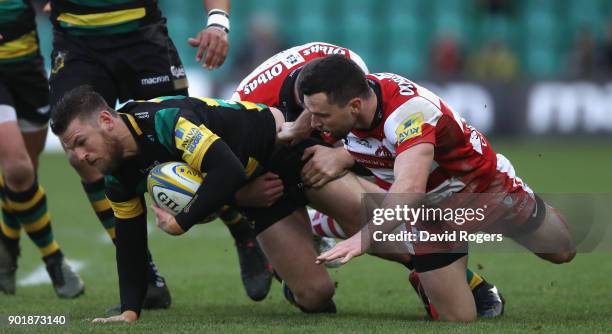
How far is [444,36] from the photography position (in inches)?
791

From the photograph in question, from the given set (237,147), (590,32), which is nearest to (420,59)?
(590,32)

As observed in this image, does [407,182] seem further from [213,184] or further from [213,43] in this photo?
[213,43]

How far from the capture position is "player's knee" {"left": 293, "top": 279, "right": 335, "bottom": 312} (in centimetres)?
630

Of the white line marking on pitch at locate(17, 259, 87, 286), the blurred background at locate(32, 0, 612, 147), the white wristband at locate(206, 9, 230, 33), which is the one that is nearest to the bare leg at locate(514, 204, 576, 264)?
the white wristband at locate(206, 9, 230, 33)

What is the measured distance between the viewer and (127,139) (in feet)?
17.8

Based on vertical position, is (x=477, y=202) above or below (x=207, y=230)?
above

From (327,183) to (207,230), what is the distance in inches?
186

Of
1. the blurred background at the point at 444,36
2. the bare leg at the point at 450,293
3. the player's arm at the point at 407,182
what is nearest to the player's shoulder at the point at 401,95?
the player's arm at the point at 407,182

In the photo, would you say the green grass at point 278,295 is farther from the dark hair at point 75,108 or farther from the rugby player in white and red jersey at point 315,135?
the dark hair at point 75,108

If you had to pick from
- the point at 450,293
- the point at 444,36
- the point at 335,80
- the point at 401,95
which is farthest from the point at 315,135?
the point at 444,36

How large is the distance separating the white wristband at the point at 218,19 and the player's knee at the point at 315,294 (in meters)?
1.60

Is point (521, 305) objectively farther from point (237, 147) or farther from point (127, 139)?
point (127, 139)

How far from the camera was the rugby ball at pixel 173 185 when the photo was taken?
17.7 feet

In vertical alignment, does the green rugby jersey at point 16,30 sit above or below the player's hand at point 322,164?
above
